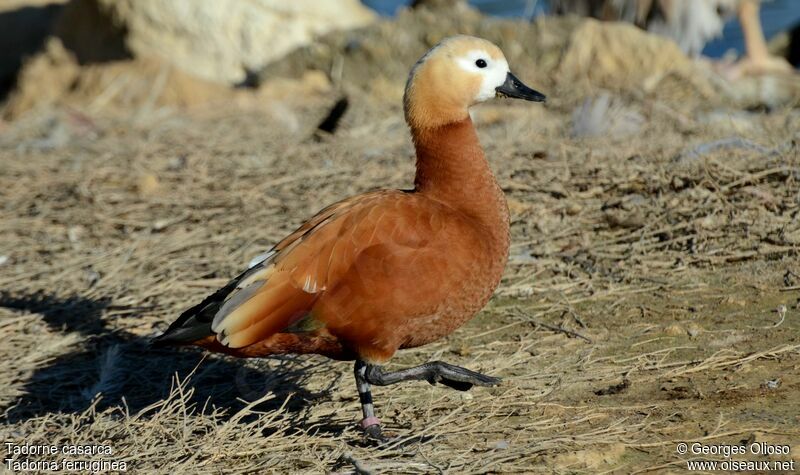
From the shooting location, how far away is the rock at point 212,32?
11438 millimetres

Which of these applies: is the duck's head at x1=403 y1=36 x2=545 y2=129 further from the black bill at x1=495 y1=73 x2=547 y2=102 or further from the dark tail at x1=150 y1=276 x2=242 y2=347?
the dark tail at x1=150 y1=276 x2=242 y2=347

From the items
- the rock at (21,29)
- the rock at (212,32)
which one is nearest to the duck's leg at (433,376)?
the rock at (212,32)

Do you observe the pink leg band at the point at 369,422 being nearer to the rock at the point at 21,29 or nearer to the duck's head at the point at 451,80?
the duck's head at the point at 451,80

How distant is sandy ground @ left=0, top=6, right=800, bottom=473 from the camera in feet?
11.6

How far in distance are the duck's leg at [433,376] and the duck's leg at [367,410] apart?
2cm

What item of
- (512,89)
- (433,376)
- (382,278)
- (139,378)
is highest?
(512,89)

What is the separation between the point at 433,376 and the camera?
3.69m

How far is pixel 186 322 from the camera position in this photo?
147 inches

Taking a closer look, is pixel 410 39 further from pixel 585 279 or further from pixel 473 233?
pixel 473 233

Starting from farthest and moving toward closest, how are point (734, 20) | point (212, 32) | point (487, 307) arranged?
point (734, 20) → point (212, 32) → point (487, 307)

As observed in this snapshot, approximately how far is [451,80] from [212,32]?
8.10 metres

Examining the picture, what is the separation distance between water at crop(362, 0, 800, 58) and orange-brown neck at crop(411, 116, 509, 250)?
1308 centimetres

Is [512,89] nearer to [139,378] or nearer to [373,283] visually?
[373,283]

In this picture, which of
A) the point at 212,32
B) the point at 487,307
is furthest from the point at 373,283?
the point at 212,32
